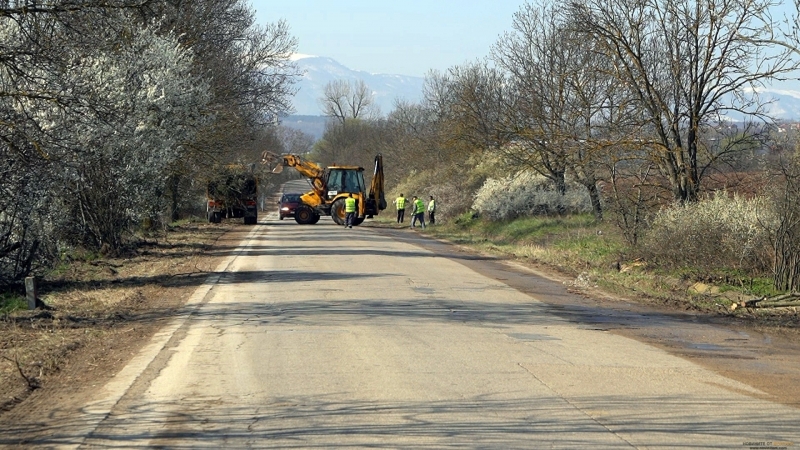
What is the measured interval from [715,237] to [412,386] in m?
12.1

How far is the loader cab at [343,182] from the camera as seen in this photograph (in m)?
45.3

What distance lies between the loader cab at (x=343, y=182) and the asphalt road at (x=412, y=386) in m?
30.2

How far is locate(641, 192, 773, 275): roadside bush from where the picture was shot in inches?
699

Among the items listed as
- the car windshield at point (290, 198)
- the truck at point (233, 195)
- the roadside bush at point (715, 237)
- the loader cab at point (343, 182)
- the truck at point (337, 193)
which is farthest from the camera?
the car windshield at point (290, 198)

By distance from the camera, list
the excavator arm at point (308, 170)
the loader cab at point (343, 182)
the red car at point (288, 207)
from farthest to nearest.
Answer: the red car at point (288, 207), the excavator arm at point (308, 170), the loader cab at point (343, 182)

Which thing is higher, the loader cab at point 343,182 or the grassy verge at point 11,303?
the loader cab at point 343,182

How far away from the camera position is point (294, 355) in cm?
1006

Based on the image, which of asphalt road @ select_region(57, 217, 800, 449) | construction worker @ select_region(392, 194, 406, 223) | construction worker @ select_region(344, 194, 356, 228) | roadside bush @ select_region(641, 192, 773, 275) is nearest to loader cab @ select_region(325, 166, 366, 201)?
construction worker @ select_region(344, 194, 356, 228)

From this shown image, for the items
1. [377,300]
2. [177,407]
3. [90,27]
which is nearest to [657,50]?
[377,300]

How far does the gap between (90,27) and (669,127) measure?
15.2 metres

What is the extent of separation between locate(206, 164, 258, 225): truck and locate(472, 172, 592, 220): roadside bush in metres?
11.8

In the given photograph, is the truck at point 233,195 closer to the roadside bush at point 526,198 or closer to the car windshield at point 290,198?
the car windshield at point 290,198

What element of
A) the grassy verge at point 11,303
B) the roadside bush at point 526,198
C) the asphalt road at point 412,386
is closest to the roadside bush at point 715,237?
the asphalt road at point 412,386

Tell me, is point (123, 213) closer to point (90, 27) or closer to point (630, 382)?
point (90, 27)
